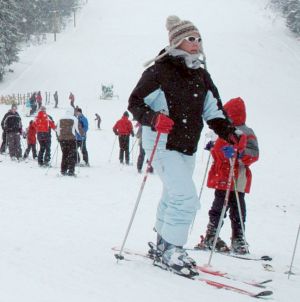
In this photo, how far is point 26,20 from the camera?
54531 mm

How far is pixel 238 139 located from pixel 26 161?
474 inches

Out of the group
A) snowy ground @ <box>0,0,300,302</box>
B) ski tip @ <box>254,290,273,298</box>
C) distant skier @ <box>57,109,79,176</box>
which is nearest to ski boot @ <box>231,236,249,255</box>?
snowy ground @ <box>0,0,300,302</box>

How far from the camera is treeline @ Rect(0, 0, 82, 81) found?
128 feet

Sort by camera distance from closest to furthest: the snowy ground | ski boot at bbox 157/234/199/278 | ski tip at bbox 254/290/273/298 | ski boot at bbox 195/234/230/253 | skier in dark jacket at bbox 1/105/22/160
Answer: the snowy ground
ski tip at bbox 254/290/273/298
ski boot at bbox 157/234/199/278
ski boot at bbox 195/234/230/253
skier in dark jacket at bbox 1/105/22/160

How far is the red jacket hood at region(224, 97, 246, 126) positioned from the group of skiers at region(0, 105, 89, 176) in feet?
24.6

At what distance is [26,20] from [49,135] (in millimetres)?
43430

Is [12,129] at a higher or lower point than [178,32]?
lower

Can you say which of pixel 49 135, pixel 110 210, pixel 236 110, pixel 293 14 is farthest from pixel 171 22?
pixel 293 14

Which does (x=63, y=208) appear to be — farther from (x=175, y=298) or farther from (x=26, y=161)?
(x=26, y=161)

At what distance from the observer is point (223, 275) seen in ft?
13.1

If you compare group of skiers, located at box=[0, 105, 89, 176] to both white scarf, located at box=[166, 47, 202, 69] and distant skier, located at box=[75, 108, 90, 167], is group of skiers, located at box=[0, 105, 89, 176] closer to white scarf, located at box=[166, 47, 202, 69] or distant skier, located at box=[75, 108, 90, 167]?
distant skier, located at box=[75, 108, 90, 167]

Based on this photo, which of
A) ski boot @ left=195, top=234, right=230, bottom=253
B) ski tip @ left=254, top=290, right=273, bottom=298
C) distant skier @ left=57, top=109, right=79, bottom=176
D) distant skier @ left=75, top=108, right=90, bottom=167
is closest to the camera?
ski tip @ left=254, top=290, right=273, bottom=298

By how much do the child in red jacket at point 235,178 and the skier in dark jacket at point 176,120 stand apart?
4.77 ft

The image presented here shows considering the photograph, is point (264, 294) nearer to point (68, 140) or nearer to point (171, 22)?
point (171, 22)
